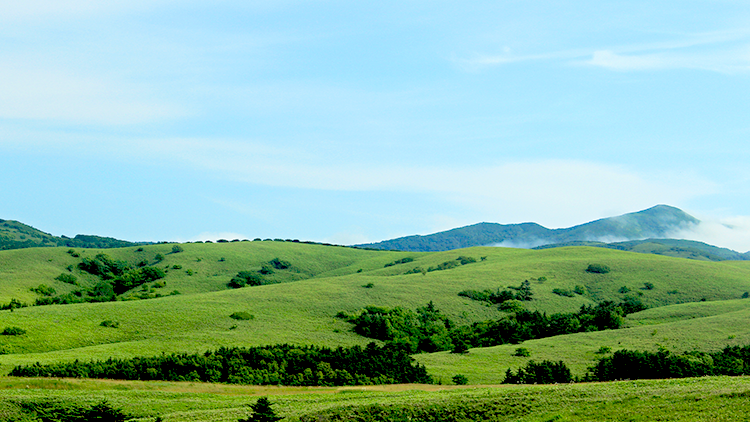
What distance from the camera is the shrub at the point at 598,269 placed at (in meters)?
117

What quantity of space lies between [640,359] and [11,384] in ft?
150

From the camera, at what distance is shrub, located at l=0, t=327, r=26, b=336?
61550 mm

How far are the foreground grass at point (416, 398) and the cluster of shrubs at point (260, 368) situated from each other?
2.78 meters

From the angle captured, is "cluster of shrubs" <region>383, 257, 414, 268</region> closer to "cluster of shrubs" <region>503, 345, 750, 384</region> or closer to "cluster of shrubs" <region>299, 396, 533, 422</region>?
"cluster of shrubs" <region>503, 345, 750, 384</region>

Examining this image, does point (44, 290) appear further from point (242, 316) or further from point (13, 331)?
point (242, 316)

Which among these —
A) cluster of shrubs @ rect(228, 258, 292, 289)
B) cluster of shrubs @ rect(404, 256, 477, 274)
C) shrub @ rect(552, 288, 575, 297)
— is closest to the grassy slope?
shrub @ rect(552, 288, 575, 297)

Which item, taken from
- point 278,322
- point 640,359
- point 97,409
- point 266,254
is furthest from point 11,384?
point 266,254

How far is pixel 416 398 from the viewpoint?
110 feet

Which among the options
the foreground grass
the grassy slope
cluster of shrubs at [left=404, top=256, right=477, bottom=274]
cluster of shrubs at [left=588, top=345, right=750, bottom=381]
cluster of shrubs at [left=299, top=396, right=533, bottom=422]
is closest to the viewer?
the foreground grass

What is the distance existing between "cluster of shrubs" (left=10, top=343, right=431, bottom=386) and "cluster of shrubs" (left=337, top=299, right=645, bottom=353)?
18111mm

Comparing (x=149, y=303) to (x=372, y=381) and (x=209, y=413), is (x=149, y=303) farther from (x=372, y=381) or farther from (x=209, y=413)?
(x=209, y=413)

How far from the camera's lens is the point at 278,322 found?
75062mm

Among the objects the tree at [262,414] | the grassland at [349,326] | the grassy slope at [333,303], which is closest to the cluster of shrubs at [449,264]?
the grassland at [349,326]

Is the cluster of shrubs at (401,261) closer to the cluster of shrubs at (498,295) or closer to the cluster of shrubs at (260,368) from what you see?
the cluster of shrubs at (498,295)
